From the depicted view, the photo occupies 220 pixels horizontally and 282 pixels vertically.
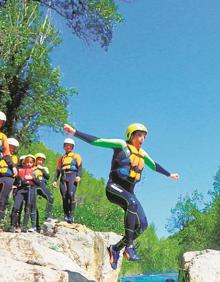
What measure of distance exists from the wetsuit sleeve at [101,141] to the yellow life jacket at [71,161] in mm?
6514

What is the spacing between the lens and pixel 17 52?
2484 cm

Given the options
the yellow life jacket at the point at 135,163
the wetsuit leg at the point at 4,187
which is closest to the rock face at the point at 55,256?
the wetsuit leg at the point at 4,187

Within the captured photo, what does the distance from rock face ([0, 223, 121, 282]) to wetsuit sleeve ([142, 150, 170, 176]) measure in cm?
185

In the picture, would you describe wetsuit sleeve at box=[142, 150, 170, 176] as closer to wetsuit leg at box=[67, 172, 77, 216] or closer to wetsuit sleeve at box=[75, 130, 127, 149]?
wetsuit sleeve at box=[75, 130, 127, 149]

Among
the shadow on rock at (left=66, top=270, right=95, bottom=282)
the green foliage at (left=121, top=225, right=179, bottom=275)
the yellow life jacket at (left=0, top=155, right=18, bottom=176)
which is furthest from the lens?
the green foliage at (left=121, top=225, right=179, bottom=275)

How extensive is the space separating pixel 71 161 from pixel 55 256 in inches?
220

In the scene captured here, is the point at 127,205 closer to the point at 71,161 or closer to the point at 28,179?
the point at 28,179

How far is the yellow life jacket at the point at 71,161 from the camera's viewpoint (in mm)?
13914

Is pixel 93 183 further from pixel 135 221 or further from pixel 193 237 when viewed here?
pixel 135 221

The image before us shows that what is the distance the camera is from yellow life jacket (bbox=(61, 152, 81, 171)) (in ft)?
45.6

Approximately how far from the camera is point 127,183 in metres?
7.47

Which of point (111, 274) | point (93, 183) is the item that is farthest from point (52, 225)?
point (93, 183)

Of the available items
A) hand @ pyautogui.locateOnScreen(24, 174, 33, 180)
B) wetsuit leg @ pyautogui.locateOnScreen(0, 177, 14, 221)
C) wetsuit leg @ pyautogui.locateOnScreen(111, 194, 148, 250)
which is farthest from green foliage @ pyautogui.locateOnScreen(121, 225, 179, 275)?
wetsuit leg @ pyautogui.locateOnScreen(111, 194, 148, 250)

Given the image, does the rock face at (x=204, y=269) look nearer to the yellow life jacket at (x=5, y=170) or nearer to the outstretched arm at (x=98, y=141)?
the outstretched arm at (x=98, y=141)
